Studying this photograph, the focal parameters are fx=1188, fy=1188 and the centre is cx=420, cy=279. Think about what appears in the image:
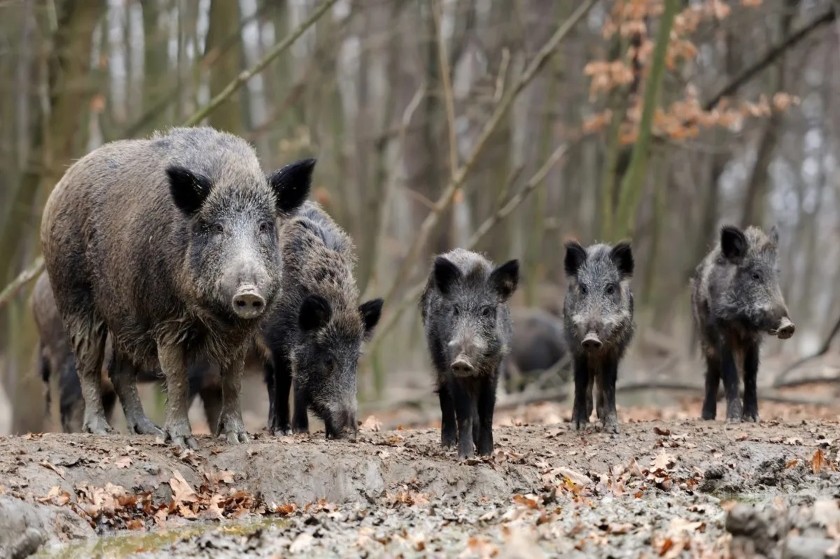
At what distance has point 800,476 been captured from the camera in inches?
358

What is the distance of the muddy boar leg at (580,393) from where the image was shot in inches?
419

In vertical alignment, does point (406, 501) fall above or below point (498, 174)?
below

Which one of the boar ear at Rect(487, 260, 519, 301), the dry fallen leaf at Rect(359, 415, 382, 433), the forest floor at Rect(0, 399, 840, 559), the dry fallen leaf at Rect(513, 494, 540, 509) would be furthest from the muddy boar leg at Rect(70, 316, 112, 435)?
the dry fallen leaf at Rect(513, 494, 540, 509)

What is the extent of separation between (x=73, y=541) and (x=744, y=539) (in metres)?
3.91

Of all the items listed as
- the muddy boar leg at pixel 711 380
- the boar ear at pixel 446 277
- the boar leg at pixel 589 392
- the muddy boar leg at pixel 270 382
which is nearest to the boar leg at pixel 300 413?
the muddy boar leg at pixel 270 382

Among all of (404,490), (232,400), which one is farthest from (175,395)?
(404,490)

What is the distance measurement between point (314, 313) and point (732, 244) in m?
4.36

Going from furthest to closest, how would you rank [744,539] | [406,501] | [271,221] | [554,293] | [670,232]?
[670,232] → [554,293] → [271,221] → [406,501] → [744,539]

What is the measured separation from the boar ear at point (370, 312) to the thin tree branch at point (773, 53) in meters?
9.56

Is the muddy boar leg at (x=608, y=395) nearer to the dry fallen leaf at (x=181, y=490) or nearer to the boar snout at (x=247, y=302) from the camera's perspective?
the boar snout at (x=247, y=302)

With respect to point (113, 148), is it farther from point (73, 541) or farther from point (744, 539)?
point (744, 539)

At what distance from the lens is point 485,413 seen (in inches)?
355

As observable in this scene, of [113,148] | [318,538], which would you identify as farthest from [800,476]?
[113,148]

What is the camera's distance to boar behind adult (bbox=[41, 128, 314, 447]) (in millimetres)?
8602
